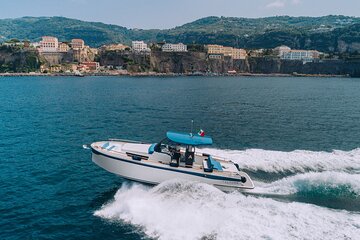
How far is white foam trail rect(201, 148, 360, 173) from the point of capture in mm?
25844

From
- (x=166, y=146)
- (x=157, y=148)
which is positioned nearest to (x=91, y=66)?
(x=166, y=146)

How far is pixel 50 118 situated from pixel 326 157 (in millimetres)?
38579

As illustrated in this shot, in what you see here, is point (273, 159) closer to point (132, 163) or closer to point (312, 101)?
point (132, 163)

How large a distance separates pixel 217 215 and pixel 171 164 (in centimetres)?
543

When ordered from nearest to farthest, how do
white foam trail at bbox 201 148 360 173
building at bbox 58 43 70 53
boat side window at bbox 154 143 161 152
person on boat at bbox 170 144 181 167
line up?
1. person on boat at bbox 170 144 181 167
2. boat side window at bbox 154 143 161 152
3. white foam trail at bbox 201 148 360 173
4. building at bbox 58 43 70 53

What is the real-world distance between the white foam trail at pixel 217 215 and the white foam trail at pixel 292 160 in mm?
5962

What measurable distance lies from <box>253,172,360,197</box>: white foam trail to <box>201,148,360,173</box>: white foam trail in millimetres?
2262

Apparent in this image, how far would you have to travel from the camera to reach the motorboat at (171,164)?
22.0 metres

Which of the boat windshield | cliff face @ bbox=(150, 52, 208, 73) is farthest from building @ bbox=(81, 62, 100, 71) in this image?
the boat windshield

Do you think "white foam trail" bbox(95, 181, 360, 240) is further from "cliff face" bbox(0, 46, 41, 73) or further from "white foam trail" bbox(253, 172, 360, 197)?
"cliff face" bbox(0, 46, 41, 73)

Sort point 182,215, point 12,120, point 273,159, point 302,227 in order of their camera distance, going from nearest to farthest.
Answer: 1. point 302,227
2. point 182,215
3. point 273,159
4. point 12,120

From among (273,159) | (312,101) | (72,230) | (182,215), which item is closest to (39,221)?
(72,230)

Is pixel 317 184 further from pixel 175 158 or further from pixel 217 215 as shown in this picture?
pixel 175 158

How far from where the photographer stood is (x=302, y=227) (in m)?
17.0
